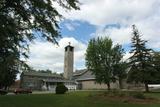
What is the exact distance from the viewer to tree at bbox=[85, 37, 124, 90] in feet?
194

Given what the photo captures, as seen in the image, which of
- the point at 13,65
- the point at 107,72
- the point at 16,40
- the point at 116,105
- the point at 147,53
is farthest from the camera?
the point at 107,72

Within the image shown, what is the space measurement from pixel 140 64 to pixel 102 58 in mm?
15878

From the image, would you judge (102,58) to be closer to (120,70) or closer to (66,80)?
(120,70)

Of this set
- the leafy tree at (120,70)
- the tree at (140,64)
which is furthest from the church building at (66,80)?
the tree at (140,64)

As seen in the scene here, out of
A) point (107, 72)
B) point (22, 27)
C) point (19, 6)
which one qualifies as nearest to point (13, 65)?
point (22, 27)

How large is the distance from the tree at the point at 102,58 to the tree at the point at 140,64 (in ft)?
43.3

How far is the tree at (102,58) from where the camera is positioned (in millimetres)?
59219

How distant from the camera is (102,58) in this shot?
60.9 metres

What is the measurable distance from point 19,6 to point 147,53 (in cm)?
3349

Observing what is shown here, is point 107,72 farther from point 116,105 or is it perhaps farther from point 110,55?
point 116,105

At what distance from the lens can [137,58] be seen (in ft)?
153

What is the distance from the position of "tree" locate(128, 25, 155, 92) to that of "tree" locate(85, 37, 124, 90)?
520 inches

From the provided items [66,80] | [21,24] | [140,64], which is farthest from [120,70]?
[21,24]

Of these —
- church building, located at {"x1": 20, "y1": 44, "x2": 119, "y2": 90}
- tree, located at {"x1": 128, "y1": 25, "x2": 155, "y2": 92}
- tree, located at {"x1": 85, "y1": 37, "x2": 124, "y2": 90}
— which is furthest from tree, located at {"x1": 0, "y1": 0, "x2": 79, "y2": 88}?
church building, located at {"x1": 20, "y1": 44, "x2": 119, "y2": 90}
